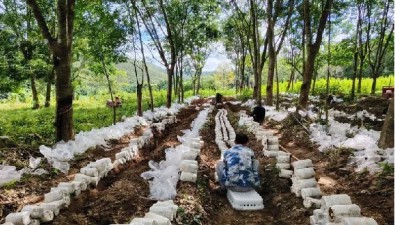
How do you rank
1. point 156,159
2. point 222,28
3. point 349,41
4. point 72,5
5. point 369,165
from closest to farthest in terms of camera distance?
point 369,165, point 156,159, point 72,5, point 349,41, point 222,28

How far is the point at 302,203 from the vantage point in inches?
202

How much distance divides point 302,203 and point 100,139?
5.78 m

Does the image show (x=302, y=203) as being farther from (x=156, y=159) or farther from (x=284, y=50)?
(x=284, y=50)

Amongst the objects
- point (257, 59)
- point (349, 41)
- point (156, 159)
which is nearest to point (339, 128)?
point (156, 159)

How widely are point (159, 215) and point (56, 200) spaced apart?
1676 millimetres

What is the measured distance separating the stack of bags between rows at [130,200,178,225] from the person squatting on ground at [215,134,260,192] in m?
1.56

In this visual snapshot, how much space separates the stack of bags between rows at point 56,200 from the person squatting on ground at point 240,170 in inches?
83.3

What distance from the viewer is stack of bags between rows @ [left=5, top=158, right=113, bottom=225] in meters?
4.02

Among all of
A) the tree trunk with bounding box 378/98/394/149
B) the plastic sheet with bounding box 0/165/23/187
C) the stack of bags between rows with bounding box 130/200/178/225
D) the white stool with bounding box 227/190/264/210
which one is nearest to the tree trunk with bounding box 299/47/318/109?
the tree trunk with bounding box 378/98/394/149

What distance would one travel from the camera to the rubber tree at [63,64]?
808cm

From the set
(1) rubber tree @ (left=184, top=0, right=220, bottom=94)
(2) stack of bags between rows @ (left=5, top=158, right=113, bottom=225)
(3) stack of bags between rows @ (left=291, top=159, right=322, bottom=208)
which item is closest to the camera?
(2) stack of bags between rows @ (left=5, top=158, right=113, bottom=225)

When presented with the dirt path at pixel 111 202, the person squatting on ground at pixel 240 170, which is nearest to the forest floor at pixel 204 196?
the dirt path at pixel 111 202

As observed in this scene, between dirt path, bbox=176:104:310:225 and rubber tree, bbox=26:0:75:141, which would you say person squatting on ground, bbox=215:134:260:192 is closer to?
dirt path, bbox=176:104:310:225

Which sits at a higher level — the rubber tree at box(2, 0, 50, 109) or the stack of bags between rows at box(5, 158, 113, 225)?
the rubber tree at box(2, 0, 50, 109)
